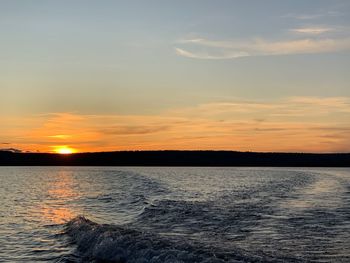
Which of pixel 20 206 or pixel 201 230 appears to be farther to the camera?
pixel 20 206

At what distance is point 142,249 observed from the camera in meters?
17.3

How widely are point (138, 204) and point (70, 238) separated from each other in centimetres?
1446

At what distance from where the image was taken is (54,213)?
1259 inches

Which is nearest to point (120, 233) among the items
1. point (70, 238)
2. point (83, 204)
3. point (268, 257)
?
point (70, 238)

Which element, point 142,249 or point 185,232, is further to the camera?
point 185,232

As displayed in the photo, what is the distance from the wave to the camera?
1559 cm

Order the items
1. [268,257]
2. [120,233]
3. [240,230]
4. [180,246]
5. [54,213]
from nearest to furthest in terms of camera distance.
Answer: [268,257] → [180,246] → [120,233] → [240,230] → [54,213]

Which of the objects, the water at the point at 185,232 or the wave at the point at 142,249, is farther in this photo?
the water at the point at 185,232

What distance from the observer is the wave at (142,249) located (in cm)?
1559

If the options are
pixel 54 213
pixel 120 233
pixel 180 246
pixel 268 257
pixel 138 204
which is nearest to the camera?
pixel 268 257

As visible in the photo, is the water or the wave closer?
the wave

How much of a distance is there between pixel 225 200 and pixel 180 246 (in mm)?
19824

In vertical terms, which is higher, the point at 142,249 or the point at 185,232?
the point at 142,249

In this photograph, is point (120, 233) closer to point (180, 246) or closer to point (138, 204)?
point (180, 246)
